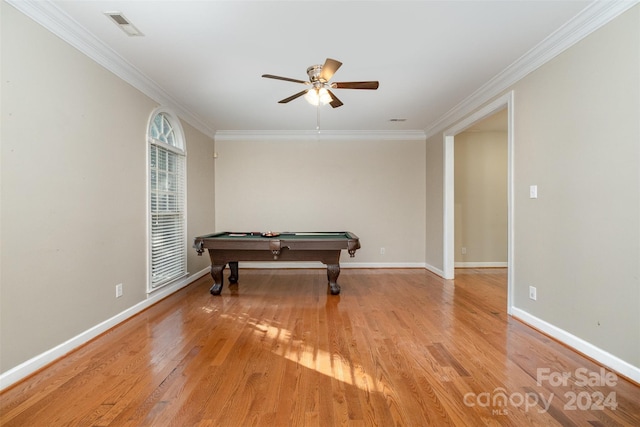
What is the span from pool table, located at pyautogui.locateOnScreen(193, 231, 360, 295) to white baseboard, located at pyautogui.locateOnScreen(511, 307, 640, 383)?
1873mm

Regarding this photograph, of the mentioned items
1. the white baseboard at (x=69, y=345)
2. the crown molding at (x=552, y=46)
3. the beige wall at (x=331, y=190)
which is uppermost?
the crown molding at (x=552, y=46)

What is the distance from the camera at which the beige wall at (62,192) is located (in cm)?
204

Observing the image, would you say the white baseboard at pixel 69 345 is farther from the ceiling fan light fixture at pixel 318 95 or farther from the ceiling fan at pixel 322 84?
the ceiling fan light fixture at pixel 318 95

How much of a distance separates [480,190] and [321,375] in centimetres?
513

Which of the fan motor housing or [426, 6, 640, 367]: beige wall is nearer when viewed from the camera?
[426, 6, 640, 367]: beige wall

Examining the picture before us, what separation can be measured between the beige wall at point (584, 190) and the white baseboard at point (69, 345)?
13.1 ft

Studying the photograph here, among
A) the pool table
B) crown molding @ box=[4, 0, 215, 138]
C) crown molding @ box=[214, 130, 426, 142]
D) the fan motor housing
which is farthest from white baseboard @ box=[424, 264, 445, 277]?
crown molding @ box=[4, 0, 215, 138]

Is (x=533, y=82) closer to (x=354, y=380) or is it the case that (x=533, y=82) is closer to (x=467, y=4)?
(x=467, y=4)

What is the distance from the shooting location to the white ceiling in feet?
7.51

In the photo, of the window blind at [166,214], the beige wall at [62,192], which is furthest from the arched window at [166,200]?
the beige wall at [62,192]

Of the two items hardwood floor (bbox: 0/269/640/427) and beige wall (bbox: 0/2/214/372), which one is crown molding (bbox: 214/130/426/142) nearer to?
beige wall (bbox: 0/2/214/372)

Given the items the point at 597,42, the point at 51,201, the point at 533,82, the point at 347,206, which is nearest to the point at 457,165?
the point at 347,206

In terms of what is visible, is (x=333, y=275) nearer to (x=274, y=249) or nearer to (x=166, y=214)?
(x=274, y=249)

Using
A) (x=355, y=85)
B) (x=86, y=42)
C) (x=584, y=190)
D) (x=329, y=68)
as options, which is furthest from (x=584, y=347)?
(x=86, y=42)
